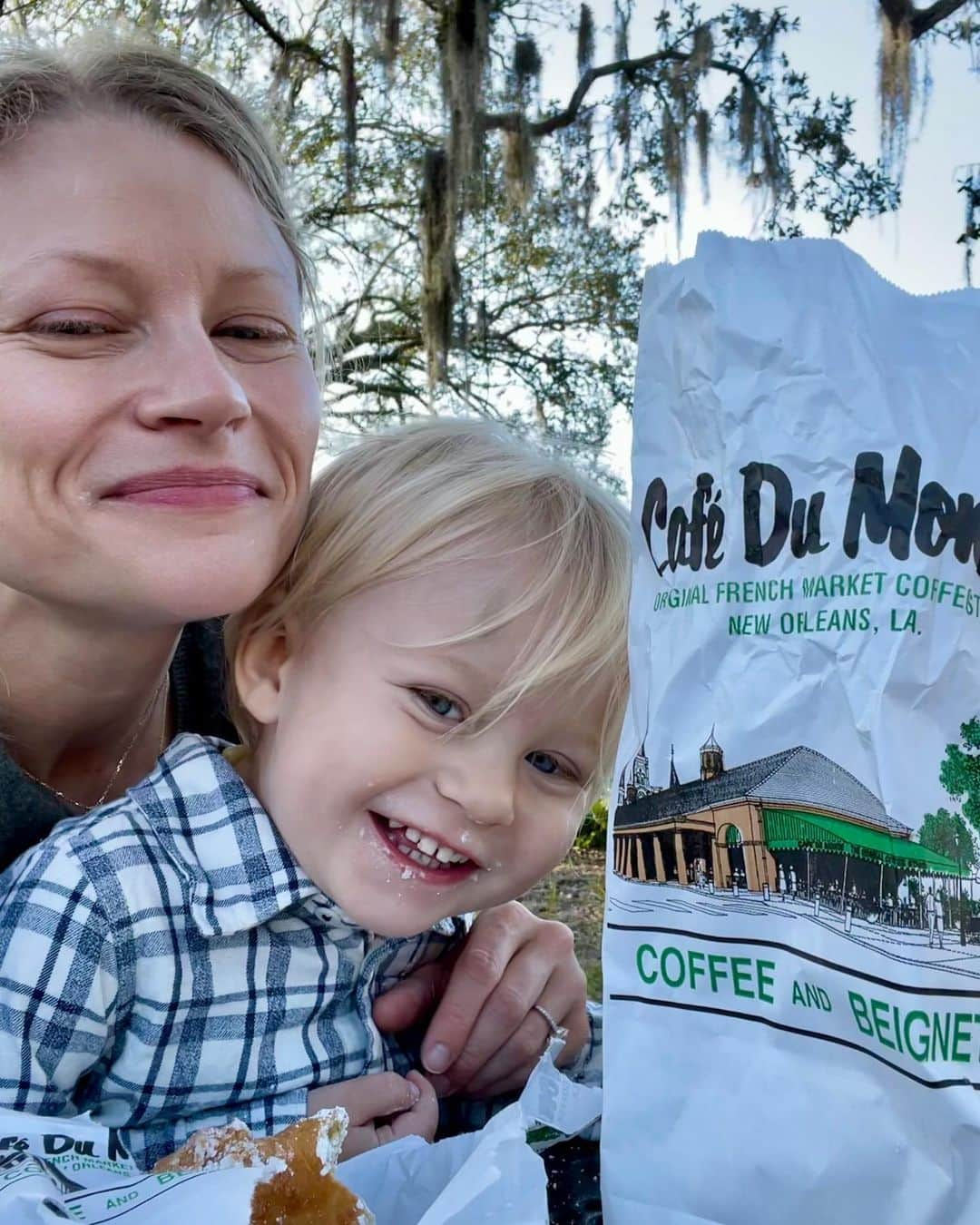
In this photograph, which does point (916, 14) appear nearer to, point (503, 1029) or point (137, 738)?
point (137, 738)

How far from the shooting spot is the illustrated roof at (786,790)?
20.4 inches

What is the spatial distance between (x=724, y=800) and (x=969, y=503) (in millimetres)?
187

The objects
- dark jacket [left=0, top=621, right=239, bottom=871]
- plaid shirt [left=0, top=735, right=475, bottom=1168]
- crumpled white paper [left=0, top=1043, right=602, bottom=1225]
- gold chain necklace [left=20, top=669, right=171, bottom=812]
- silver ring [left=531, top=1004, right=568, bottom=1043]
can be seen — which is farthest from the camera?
dark jacket [left=0, top=621, right=239, bottom=871]

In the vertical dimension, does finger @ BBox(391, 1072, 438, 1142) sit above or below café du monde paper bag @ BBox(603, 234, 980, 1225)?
below

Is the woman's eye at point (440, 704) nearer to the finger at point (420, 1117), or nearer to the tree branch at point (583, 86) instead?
the finger at point (420, 1117)

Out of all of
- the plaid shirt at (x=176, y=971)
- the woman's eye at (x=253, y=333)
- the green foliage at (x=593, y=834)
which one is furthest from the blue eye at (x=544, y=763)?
the green foliage at (x=593, y=834)

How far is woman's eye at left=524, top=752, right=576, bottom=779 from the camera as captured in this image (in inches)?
36.9

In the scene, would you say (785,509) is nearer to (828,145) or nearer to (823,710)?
(823,710)

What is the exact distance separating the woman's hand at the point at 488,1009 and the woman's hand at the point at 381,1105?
0.07m

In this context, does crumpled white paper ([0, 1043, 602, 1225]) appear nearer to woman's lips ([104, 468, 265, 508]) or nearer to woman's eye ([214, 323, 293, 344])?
woman's lips ([104, 468, 265, 508])

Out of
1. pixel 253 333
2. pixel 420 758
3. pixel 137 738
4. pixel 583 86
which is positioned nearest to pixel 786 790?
pixel 420 758

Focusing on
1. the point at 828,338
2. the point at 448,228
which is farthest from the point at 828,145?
the point at 828,338

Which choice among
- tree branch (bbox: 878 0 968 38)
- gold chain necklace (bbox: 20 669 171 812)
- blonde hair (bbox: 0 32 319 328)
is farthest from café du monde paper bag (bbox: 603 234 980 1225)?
tree branch (bbox: 878 0 968 38)

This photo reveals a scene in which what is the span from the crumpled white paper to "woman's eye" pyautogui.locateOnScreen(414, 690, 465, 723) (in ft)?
0.97
